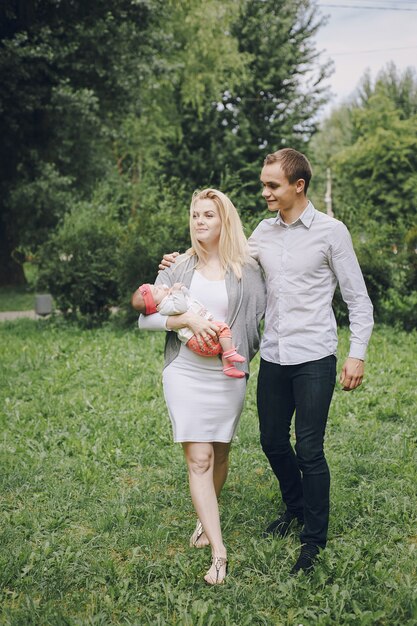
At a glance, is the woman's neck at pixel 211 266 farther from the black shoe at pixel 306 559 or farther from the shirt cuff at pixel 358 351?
the black shoe at pixel 306 559

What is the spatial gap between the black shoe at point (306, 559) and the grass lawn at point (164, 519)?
0.05 metres

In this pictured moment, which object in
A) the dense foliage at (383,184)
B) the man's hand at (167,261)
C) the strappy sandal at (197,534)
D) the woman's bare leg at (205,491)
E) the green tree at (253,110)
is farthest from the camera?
the green tree at (253,110)

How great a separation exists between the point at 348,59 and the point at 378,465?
25.8 m

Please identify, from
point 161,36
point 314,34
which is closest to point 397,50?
point 314,34

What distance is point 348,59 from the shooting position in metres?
27.9

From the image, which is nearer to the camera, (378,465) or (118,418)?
(378,465)

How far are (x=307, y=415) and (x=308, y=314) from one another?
51 centimetres

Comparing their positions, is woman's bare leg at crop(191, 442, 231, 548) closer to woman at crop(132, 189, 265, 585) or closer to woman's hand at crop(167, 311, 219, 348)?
woman at crop(132, 189, 265, 585)

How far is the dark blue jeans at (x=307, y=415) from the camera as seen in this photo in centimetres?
354

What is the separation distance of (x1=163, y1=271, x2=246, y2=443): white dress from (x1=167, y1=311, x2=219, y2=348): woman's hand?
0.17m

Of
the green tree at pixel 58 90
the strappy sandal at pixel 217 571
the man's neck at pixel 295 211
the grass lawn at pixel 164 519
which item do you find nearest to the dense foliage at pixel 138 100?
the green tree at pixel 58 90

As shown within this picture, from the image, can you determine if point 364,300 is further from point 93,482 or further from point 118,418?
point 118,418

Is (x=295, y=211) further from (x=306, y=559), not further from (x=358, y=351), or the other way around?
(x=306, y=559)

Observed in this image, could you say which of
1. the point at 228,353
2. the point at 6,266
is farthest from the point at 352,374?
the point at 6,266
